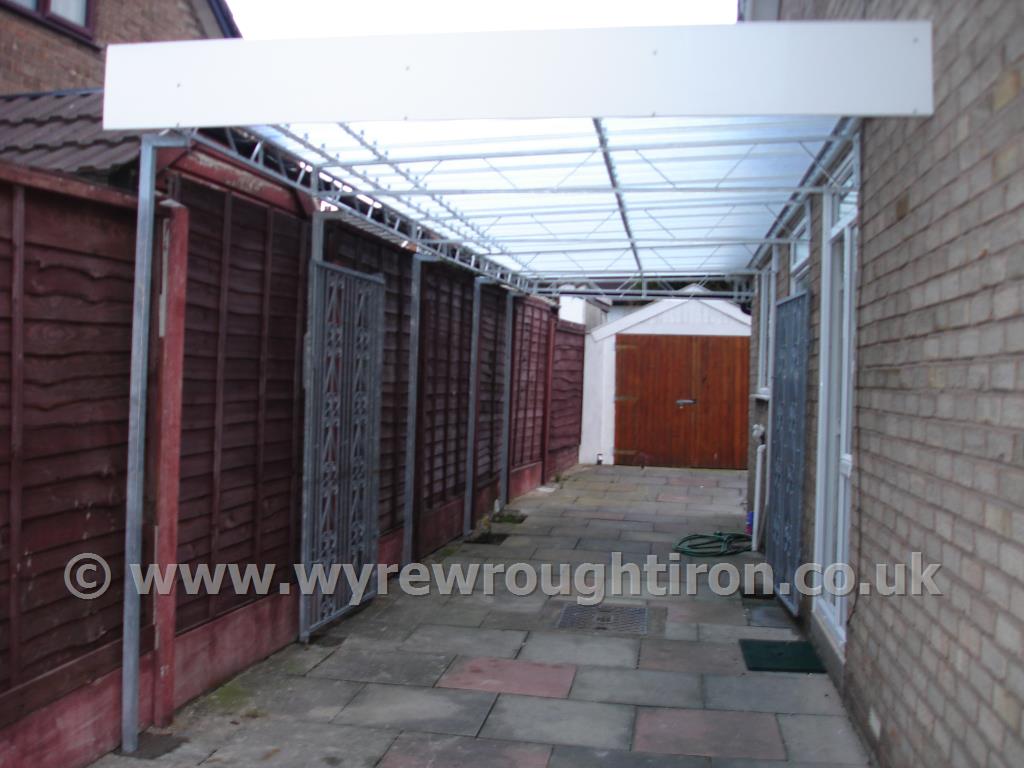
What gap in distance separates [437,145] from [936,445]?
303 cm

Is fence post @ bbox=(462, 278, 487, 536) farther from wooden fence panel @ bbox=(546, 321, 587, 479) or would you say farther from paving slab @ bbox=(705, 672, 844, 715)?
paving slab @ bbox=(705, 672, 844, 715)

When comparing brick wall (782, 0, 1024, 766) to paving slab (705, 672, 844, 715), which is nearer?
brick wall (782, 0, 1024, 766)

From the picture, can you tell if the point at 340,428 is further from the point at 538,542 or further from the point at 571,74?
the point at 538,542

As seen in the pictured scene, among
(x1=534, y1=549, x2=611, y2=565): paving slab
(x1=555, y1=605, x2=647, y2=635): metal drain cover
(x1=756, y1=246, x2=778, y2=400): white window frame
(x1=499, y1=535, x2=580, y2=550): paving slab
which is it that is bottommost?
(x1=555, y1=605, x2=647, y2=635): metal drain cover

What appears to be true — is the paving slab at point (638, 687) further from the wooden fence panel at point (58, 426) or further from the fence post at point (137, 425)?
the wooden fence panel at point (58, 426)

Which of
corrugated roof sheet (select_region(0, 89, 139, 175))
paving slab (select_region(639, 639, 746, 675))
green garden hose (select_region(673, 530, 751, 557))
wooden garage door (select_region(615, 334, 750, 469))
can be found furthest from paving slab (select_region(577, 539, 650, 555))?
wooden garage door (select_region(615, 334, 750, 469))

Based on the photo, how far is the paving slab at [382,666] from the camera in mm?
4703

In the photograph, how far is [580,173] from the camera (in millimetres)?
5363

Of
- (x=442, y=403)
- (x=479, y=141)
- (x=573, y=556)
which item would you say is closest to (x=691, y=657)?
(x=573, y=556)

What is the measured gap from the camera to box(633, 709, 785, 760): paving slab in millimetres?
3828

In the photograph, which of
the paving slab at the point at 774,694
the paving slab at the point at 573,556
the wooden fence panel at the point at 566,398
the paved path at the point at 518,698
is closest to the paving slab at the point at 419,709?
the paved path at the point at 518,698

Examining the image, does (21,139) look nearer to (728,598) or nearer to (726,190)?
(726,190)

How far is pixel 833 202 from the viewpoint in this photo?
16.9ft

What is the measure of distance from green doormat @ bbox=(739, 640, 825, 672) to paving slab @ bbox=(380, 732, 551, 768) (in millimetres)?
1664
